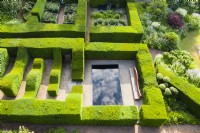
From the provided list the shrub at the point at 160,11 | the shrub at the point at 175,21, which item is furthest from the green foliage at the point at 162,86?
the shrub at the point at 160,11

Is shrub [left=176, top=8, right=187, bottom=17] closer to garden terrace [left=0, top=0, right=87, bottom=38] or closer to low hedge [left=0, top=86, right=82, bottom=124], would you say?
garden terrace [left=0, top=0, right=87, bottom=38]

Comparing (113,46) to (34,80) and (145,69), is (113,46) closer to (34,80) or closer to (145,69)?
(145,69)

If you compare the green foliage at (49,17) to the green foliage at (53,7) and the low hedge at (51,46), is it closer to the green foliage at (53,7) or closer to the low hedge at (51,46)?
the green foliage at (53,7)

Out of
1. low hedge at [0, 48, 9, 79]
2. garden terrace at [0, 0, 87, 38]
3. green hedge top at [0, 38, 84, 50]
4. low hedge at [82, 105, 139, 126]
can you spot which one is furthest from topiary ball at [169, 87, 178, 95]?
low hedge at [0, 48, 9, 79]

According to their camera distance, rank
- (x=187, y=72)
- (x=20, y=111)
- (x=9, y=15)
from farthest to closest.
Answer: (x=9, y=15) < (x=187, y=72) < (x=20, y=111)

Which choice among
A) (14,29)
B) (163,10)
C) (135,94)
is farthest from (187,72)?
(14,29)

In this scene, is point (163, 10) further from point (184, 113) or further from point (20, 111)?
point (20, 111)
